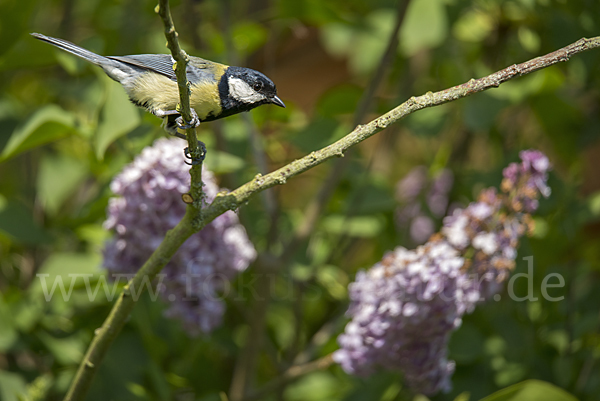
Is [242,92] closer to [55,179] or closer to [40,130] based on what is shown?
[40,130]

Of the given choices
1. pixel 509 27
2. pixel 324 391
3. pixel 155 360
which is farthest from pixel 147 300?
pixel 509 27

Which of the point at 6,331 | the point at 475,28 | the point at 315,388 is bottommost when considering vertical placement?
the point at 315,388

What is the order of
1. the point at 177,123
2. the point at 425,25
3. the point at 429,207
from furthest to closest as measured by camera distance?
the point at 429,207 → the point at 425,25 → the point at 177,123

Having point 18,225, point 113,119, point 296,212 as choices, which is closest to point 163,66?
point 113,119

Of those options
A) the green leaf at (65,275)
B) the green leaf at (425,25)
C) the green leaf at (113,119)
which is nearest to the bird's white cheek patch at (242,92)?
the green leaf at (113,119)

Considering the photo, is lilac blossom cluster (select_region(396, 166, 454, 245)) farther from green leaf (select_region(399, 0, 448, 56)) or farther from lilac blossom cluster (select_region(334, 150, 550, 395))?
lilac blossom cluster (select_region(334, 150, 550, 395))

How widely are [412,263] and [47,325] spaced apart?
0.90 meters

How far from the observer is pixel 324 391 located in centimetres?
159

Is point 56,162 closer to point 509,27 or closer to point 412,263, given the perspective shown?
point 412,263

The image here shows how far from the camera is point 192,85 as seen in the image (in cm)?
93

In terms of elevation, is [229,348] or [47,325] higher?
[47,325]

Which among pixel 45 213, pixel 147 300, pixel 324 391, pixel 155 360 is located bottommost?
pixel 324 391

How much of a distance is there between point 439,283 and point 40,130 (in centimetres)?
83

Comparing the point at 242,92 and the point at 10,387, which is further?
the point at 10,387
